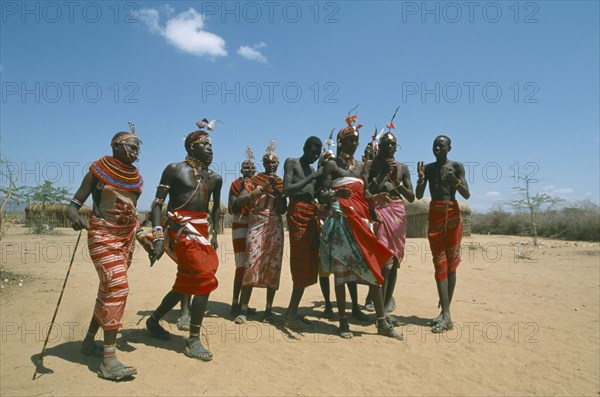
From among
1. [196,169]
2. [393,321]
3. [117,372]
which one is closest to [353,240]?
[393,321]

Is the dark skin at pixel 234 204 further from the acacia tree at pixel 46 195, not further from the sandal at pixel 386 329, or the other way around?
the acacia tree at pixel 46 195

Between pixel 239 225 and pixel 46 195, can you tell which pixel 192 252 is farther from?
pixel 46 195

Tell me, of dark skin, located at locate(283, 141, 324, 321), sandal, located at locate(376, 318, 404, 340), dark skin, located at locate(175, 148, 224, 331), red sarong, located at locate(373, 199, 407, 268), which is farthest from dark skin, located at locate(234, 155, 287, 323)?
sandal, located at locate(376, 318, 404, 340)

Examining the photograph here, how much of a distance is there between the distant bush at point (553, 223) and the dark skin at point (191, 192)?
18101 mm

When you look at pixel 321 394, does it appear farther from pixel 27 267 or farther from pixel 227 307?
pixel 27 267

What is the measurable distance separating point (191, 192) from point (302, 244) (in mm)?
1433

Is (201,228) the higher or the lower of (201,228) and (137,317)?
the higher

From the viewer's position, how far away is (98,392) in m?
2.99

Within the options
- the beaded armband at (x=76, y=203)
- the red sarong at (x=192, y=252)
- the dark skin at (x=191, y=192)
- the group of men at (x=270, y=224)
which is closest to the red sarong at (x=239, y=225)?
the group of men at (x=270, y=224)

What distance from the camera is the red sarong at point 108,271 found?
3.30 meters

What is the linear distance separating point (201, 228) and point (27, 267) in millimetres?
6579

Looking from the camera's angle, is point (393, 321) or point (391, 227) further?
point (391, 227)

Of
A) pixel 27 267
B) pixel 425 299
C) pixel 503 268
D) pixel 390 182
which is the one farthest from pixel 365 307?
pixel 27 267

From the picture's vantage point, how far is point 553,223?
18797mm
